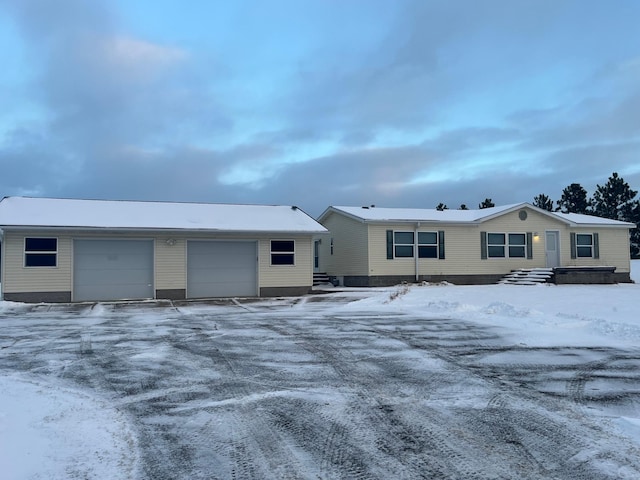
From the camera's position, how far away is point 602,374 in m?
6.61

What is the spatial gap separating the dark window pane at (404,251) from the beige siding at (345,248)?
1469 mm

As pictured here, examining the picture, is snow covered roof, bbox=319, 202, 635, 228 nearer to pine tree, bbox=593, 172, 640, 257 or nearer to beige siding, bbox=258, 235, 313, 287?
beige siding, bbox=258, 235, 313, 287

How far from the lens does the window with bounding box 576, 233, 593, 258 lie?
25609 mm

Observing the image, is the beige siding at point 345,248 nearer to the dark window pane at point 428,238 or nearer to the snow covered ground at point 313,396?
the dark window pane at point 428,238

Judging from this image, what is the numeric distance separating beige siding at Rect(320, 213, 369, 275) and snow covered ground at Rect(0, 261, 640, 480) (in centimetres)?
1156

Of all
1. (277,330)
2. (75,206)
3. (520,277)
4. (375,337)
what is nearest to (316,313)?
(277,330)

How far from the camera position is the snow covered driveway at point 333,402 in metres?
3.93

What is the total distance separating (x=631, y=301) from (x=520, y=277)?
30.6 ft

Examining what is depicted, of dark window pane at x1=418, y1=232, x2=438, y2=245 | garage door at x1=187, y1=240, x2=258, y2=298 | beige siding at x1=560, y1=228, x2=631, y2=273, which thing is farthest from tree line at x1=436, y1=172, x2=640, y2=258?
garage door at x1=187, y1=240, x2=258, y2=298

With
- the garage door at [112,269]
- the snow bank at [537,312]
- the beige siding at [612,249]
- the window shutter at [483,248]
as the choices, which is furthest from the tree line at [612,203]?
the garage door at [112,269]

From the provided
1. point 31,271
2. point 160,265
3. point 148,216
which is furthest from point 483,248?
point 31,271

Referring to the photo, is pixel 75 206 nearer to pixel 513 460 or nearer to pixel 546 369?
pixel 546 369

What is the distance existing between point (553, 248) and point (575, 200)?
25.9 m

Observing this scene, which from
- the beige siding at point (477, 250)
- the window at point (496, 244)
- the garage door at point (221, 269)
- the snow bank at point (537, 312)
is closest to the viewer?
the snow bank at point (537, 312)
